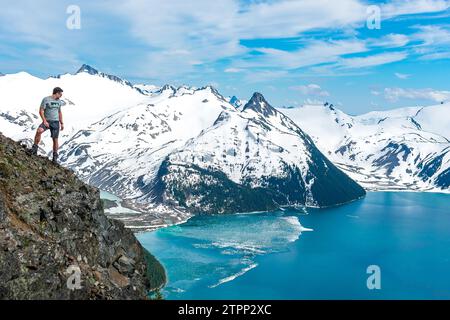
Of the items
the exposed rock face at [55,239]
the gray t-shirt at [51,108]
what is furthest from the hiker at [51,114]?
the exposed rock face at [55,239]

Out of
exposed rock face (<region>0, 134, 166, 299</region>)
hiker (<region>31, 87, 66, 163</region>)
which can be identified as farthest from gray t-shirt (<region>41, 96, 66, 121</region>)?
exposed rock face (<region>0, 134, 166, 299</region>)

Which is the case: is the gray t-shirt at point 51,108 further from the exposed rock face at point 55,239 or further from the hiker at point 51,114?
the exposed rock face at point 55,239

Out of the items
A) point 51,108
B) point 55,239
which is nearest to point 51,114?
point 51,108

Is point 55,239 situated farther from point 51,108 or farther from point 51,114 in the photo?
point 51,108

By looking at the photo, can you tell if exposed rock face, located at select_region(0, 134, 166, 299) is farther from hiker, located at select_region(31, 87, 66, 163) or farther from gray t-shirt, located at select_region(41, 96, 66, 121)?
gray t-shirt, located at select_region(41, 96, 66, 121)
